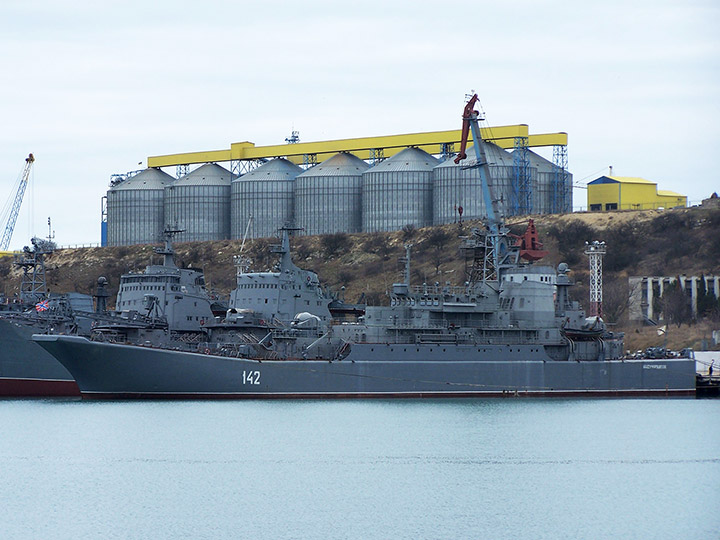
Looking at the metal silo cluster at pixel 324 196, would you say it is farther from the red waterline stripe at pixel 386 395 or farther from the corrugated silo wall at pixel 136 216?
the red waterline stripe at pixel 386 395

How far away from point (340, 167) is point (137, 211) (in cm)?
2422

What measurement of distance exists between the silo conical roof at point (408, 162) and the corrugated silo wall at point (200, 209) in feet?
60.0

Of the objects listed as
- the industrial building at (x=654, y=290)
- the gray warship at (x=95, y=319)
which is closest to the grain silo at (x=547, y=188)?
the industrial building at (x=654, y=290)

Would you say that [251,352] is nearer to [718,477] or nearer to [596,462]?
[596,462]

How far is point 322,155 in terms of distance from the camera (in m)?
118

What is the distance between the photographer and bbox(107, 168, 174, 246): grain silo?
119000 millimetres

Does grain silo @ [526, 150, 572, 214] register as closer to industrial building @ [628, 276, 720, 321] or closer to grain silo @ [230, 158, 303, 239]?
industrial building @ [628, 276, 720, 321]

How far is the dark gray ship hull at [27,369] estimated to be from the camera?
5754 centimetres

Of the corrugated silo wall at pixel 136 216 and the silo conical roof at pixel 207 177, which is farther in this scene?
the corrugated silo wall at pixel 136 216

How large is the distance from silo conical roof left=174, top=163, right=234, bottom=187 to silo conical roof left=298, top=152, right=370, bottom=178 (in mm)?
10651

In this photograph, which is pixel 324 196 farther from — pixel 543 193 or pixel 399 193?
pixel 543 193

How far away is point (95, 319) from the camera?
186 ft

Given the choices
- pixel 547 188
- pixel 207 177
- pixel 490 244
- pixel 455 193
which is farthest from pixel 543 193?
pixel 490 244

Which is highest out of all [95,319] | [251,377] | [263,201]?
[263,201]
